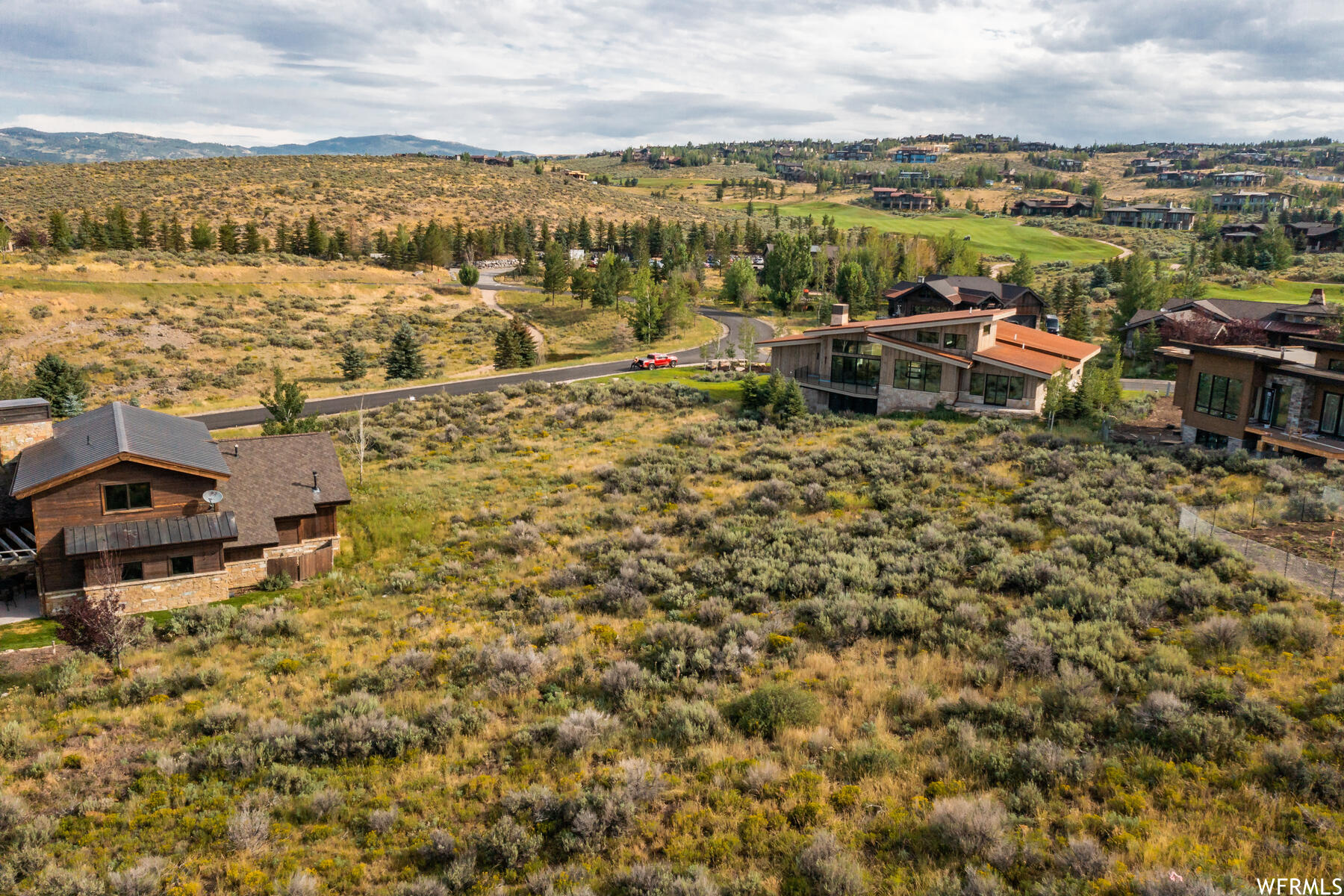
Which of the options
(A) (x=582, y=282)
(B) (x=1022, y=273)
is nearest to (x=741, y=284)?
(A) (x=582, y=282)

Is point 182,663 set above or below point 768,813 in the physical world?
below

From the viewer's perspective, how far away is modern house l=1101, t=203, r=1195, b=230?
165125mm

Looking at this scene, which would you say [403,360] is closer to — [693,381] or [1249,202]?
[693,381]

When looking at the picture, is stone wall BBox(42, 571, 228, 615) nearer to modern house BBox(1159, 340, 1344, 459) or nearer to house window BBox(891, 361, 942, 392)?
house window BBox(891, 361, 942, 392)

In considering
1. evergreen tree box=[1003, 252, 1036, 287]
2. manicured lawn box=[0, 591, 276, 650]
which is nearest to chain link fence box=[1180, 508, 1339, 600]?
manicured lawn box=[0, 591, 276, 650]

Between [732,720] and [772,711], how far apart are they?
100cm

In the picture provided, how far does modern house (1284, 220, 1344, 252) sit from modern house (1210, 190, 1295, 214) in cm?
5693

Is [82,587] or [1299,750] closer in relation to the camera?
[1299,750]

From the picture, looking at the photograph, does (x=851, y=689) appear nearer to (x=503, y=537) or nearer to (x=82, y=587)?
(x=503, y=537)

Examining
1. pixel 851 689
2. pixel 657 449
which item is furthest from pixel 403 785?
pixel 657 449

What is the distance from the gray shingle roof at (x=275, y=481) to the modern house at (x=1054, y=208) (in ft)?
624

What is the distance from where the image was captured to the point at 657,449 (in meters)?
42.6

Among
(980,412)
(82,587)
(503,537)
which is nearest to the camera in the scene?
(82,587)

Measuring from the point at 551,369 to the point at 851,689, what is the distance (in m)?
57.6
